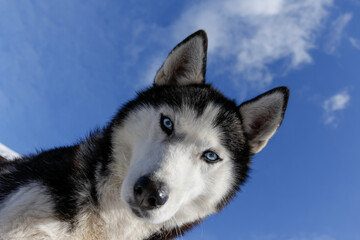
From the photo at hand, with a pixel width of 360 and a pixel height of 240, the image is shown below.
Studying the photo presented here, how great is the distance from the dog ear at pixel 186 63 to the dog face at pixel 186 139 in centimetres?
1

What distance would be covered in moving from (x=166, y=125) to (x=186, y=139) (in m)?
0.24

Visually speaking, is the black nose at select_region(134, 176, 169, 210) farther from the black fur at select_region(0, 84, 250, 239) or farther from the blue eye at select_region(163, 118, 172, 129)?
the blue eye at select_region(163, 118, 172, 129)

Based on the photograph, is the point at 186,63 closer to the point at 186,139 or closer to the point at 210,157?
the point at 186,139

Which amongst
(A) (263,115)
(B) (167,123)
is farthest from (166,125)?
(A) (263,115)

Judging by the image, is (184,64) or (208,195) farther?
(184,64)

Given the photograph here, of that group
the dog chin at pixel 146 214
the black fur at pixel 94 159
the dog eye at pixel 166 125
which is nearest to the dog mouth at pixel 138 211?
the dog chin at pixel 146 214

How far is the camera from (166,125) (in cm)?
301

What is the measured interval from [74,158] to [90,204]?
1.68ft

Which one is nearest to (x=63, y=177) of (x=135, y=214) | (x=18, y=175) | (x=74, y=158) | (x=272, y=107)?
(x=74, y=158)

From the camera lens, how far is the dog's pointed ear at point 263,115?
3.32m

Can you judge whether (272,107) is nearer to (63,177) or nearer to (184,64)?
(184,64)

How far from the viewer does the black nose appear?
2441mm

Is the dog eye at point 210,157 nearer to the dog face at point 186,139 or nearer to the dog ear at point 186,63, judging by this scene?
the dog face at point 186,139

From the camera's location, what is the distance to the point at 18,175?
3064mm
